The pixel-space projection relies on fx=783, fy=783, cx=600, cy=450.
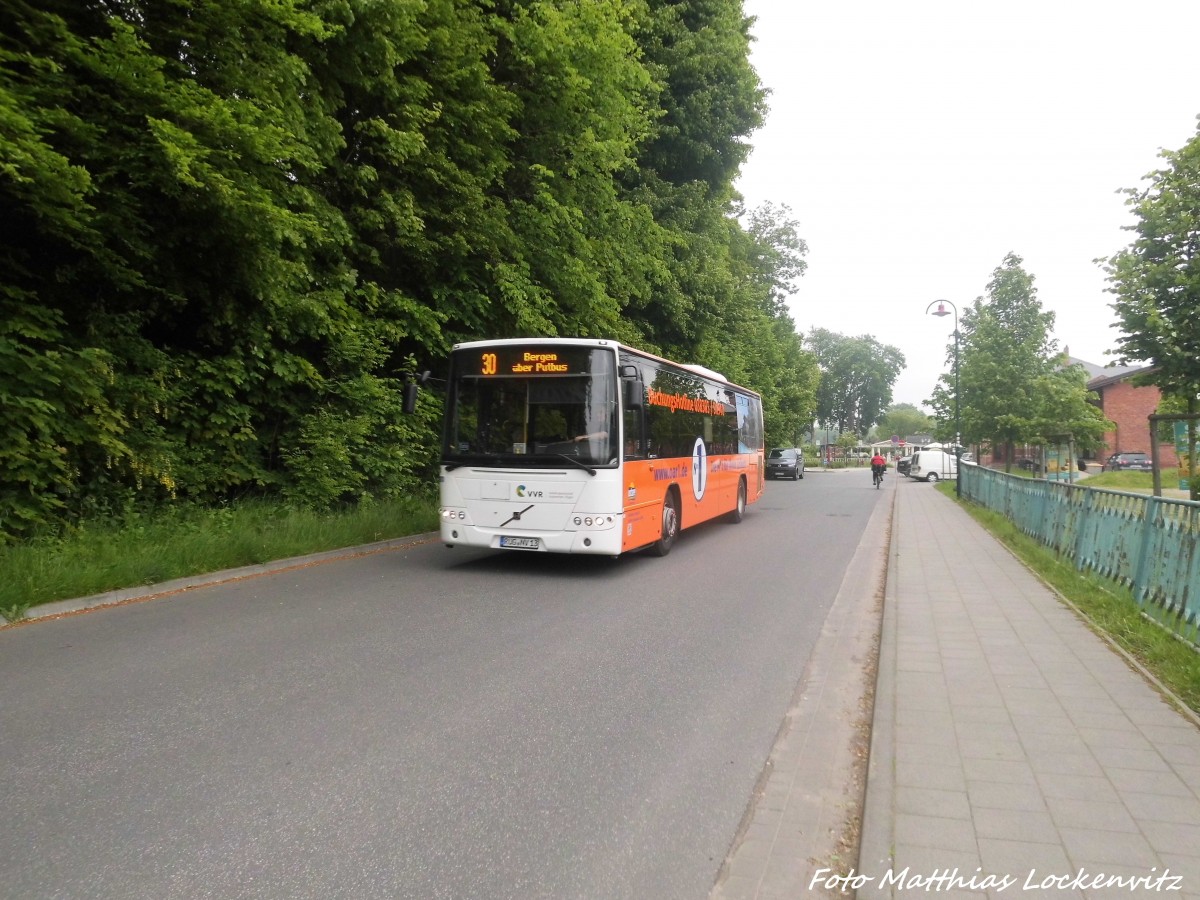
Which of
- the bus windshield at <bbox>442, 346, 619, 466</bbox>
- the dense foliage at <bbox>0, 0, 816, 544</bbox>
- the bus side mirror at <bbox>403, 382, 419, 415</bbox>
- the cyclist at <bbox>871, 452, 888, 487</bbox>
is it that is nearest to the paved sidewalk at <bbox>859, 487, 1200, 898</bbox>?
the bus windshield at <bbox>442, 346, 619, 466</bbox>

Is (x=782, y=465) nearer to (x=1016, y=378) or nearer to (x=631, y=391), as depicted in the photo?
(x=1016, y=378)

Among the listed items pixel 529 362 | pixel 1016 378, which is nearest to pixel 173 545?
pixel 529 362

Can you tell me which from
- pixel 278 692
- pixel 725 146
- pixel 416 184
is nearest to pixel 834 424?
pixel 725 146

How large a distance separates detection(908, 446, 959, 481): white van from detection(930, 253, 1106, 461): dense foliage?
18.7m

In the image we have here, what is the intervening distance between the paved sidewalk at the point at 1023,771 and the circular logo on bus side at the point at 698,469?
6511 mm

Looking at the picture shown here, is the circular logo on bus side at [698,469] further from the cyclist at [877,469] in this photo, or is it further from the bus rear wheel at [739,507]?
the cyclist at [877,469]

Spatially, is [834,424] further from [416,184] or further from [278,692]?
[278,692]

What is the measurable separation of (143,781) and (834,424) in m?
117

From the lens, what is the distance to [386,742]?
13.7 feet

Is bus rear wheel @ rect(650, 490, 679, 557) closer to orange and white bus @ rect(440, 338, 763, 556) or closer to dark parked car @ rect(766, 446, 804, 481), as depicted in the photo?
orange and white bus @ rect(440, 338, 763, 556)

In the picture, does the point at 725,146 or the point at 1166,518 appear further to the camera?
the point at 725,146

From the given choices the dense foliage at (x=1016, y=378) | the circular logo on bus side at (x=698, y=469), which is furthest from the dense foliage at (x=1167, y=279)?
the dense foliage at (x=1016, y=378)

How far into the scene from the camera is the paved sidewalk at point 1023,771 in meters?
2.83

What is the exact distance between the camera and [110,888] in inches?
109
